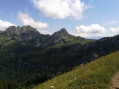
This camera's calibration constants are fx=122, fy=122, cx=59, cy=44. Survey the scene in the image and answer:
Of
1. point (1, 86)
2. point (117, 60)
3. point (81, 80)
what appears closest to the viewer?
point (81, 80)

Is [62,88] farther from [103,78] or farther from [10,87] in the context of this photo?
[10,87]

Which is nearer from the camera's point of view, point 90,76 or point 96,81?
point 96,81

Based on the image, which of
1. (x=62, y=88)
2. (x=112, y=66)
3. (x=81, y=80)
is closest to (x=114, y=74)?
(x=112, y=66)

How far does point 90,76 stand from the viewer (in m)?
15.5

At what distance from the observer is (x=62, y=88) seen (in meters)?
14.4

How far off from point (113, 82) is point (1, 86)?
109 metres

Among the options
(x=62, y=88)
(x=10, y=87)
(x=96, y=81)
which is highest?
(x=96, y=81)

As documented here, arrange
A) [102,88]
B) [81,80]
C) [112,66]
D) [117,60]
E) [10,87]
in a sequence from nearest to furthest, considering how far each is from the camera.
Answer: [102,88], [81,80], [112,66], [117,60], [10,87]

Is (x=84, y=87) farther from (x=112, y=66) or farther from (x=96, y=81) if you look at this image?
(x=112, y=66)

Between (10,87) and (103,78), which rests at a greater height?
(103,78)

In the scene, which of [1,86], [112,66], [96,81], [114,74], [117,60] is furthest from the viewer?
[1,86]

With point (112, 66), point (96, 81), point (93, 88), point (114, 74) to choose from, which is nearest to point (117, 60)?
point (112, 66)

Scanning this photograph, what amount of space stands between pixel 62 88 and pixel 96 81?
4.02 m

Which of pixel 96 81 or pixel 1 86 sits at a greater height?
pixel 96 81
